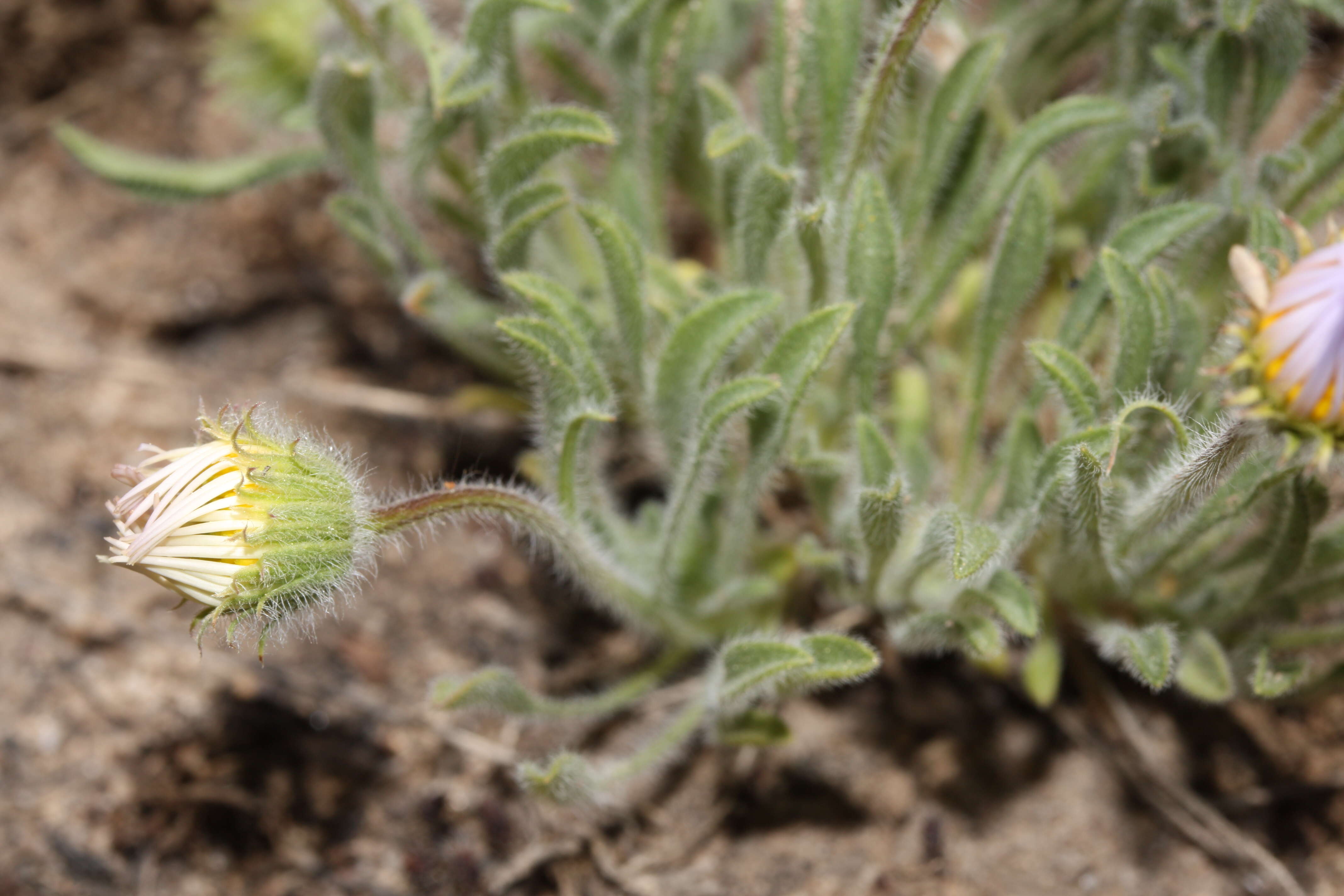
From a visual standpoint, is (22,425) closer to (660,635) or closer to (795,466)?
(660,635)

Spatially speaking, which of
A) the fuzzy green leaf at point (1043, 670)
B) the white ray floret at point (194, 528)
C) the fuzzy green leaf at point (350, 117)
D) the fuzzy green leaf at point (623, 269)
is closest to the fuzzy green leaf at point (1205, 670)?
the fuzzy green leaf at point (1043, 670)

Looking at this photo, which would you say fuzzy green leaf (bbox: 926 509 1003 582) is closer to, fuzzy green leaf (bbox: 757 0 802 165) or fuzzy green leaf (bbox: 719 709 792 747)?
fuzzy green leaf (bbox: 719 709 792 747)

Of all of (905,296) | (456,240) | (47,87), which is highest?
(905,296)

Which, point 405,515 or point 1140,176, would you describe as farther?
point 1140,176

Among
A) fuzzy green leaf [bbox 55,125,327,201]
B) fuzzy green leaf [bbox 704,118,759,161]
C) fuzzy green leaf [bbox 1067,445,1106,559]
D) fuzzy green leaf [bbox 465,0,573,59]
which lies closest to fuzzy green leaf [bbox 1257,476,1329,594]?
fuzzy green leaf [bbox 1067,445,1106,559]

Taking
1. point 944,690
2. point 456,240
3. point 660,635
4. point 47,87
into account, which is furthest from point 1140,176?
point 47,87

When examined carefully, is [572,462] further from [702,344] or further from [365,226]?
[365,226]
